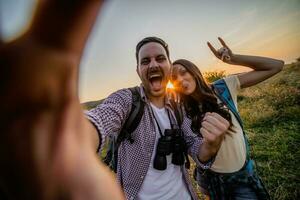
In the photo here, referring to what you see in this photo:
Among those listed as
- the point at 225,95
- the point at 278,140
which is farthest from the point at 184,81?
the point at 278,140

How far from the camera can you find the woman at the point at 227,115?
2686mm

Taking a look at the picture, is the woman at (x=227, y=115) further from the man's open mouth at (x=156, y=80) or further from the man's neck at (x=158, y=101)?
the man's open mouth at (x=156, y=80)

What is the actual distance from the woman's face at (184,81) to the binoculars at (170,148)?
3.30ft

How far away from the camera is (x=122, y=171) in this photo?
2.09 metres

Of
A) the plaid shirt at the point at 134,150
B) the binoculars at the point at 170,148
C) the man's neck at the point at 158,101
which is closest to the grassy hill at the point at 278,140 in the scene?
the plaid shirt at the point at 134,150

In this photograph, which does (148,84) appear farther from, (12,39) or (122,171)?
(12,39)

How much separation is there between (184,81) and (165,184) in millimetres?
1526

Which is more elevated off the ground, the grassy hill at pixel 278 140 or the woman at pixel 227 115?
the woman at pixel 227 115

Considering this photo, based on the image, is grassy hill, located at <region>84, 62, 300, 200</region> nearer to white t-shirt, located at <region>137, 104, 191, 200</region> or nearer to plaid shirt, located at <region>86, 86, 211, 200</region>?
plaid shirt, located at <region>86, 86, 211, 200</region>

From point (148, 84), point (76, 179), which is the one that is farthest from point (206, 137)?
point (76, 179)

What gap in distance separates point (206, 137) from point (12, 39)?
5.50 feet

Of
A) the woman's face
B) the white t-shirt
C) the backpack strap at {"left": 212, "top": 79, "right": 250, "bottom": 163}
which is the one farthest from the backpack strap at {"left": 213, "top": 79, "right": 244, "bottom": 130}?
the white t-shirt

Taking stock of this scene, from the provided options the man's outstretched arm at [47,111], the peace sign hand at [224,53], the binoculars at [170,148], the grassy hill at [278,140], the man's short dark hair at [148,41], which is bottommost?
the grassy hill at [278,140]

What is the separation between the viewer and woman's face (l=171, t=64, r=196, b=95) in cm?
323
